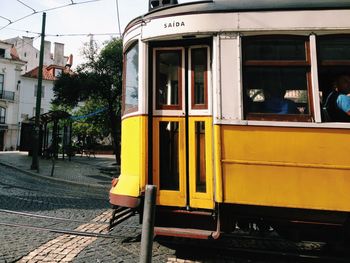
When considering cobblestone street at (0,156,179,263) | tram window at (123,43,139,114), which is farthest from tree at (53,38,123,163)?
tram window at (123,43,139,114)

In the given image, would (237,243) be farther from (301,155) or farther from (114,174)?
(114,174)

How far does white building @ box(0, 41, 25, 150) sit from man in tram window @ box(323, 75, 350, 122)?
4317 cm

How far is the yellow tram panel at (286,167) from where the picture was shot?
11.8ft

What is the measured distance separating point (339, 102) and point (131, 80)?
2.62 metres

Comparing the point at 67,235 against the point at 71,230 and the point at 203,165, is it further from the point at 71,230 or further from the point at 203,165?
the point at 203,165

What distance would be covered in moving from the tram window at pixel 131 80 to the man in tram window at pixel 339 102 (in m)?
2.32

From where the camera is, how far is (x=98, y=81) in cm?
1852

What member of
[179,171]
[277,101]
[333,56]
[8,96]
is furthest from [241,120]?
[8,96]

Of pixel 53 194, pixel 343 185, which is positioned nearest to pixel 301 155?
pixel 343 185

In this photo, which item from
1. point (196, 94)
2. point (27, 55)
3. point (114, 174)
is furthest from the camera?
point (27, 55)

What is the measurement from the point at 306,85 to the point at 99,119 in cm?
2477

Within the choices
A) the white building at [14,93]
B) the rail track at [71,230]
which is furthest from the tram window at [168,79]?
the white building at [14,93]

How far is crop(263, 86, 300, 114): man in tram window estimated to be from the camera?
3.82 meters

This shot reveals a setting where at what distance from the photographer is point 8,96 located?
41.7 m
